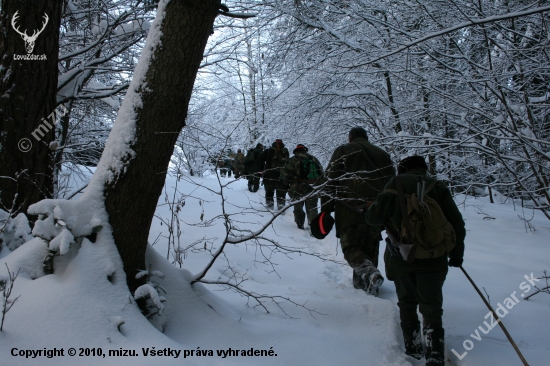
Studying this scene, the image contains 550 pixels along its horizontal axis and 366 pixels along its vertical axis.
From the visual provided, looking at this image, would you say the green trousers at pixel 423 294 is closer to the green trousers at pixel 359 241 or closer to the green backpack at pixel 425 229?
the green backpack at pixel 425 229

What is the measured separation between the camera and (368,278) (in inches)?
139

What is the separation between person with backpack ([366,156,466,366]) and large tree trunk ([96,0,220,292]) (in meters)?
1.63

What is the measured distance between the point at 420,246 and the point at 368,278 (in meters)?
1.25

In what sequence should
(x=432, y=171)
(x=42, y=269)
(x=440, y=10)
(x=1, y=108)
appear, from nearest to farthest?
(x=42, y=269) → (x=1, y=108) → (x=440, y=10) → (x=432, y=171)

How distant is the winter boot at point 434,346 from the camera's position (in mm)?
2312

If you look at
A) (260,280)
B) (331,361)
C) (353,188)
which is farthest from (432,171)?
(331,361)

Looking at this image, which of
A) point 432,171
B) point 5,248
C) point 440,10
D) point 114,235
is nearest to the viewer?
point 114,235

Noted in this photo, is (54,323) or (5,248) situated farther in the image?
(5,248)

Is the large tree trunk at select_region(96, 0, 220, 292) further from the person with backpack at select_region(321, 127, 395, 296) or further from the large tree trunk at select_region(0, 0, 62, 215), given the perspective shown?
the person with backpack at select_region(321, 127, 395, 296)

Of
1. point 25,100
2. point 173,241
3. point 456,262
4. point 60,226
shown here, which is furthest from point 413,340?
point 25,100

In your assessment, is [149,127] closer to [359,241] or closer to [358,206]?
[358,206]

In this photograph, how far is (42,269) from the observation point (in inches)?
80.4

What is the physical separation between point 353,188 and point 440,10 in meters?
2.17

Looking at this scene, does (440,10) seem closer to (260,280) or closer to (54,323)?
(260,280)
